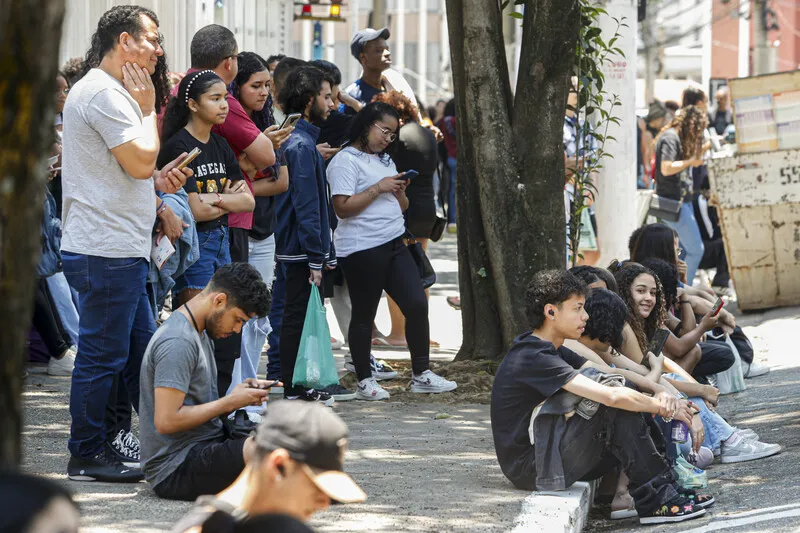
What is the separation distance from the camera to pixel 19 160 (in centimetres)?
212

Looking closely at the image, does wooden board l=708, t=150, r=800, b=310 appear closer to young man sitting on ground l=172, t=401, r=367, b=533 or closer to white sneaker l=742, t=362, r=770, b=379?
white sneaker l=742, t=362, r=770, b=379

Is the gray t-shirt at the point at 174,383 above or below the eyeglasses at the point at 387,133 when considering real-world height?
below

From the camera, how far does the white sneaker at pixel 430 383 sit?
830 centimetres

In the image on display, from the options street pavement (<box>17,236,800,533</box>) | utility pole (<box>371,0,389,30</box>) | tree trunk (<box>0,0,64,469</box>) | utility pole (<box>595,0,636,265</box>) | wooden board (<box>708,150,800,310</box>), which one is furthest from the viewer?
utility pole (<box>371,0,389,30</box>)

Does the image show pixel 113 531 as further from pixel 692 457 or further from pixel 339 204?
pixel 339 204

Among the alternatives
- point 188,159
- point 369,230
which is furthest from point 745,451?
point 188,159

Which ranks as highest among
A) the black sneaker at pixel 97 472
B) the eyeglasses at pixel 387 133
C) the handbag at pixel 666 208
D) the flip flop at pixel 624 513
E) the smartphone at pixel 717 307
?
the eyeglasses at pixel 387 133

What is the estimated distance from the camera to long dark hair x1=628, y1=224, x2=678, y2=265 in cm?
873

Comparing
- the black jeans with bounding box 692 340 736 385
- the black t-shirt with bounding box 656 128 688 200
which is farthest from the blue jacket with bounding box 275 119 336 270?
the black t-shirt with bounding box 656 128 688 200

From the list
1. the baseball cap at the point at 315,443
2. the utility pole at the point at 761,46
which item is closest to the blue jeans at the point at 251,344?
the baseball cap at the point at 315,443

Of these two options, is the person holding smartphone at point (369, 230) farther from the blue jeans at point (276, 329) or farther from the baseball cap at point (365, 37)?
the baseball cap at point (365, 37)

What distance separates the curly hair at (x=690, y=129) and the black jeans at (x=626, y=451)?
294 inches

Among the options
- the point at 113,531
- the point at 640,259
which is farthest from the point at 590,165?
the point at 113,531

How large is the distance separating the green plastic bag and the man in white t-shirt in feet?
5.99
